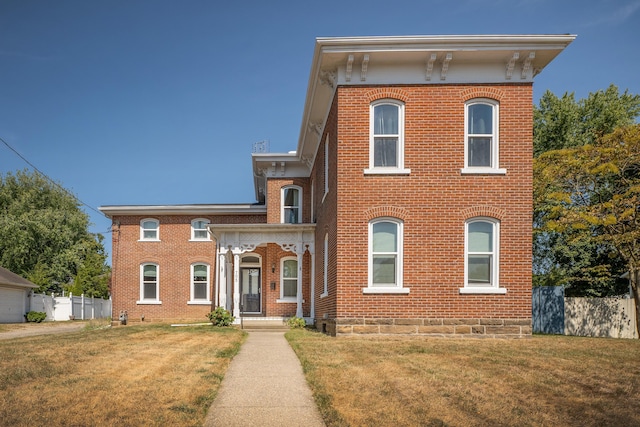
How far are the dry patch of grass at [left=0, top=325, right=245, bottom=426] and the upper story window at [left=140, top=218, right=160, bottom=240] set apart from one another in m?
17.1

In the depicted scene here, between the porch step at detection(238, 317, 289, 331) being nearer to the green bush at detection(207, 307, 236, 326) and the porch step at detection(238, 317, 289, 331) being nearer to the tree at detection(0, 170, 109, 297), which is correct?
the green bush at detection(207, 307, 236, 326)

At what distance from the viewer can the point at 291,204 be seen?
84.9ft

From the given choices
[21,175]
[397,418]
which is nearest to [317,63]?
[397,418]

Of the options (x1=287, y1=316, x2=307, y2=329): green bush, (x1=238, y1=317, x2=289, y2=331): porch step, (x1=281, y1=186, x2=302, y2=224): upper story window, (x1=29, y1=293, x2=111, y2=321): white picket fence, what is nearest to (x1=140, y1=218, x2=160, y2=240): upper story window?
(x1=281, y1=186, x2=302, y2=224): upper story window

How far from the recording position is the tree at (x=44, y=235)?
158 feet

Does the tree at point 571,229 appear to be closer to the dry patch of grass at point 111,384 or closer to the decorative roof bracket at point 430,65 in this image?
the decorative roof bracket at point 430,65

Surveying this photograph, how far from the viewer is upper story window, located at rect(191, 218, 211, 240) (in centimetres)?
2950

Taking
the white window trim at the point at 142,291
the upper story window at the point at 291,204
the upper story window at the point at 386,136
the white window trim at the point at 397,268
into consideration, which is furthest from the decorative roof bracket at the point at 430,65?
the white window trim at the point at 142,291

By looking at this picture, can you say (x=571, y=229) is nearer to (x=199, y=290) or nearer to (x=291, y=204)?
(x=291, y=204)

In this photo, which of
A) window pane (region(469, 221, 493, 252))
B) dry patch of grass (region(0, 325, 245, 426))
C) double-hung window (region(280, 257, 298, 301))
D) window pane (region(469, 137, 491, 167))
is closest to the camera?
dry patch of grass (region(0, 325, 245, 426))

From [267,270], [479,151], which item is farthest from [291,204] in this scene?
[479,151]

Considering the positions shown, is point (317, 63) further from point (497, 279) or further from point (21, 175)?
point (21, 175)

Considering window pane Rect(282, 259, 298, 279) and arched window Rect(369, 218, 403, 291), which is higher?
arched window Rect(369, 218, 403, 291)

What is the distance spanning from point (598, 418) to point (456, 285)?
355 inches
